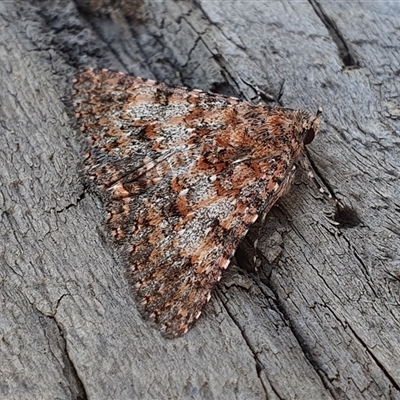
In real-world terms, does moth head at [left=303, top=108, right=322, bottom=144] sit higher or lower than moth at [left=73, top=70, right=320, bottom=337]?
higher

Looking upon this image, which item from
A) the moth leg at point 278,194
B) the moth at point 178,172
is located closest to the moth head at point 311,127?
the moth at point 178,172

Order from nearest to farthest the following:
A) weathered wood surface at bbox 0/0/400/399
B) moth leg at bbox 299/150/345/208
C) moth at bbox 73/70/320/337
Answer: weathered wood surface at bbox 0/0/400/399 < moth at bbox 73/70/320/337 < moth leg at bbox 299/150/345/208

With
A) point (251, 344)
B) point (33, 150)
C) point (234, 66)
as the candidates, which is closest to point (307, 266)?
point (251, 344)

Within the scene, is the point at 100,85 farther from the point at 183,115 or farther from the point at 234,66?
the point at 234,66

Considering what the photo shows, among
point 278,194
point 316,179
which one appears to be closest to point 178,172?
point 278,194

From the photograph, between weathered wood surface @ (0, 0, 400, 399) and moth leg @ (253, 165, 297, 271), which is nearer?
weathered wood surface @ (0, 0, 400, 399)

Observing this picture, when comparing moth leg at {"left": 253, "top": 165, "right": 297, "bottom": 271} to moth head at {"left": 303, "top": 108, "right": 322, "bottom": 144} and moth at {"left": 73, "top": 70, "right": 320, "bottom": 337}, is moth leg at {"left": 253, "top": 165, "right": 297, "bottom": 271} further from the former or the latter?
moth head at {"left": 303, "top": 108, "right": 322, "bottom": 144}

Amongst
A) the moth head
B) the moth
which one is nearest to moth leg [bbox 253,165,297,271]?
the moth

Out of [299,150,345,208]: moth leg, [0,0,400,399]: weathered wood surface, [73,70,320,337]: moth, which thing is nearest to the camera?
[0,0,400,399]: weathered wood surface
